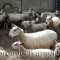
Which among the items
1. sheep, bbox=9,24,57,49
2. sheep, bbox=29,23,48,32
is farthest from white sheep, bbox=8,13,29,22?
sheep, bbox=9,24,57,49

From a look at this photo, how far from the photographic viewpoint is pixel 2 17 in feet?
40.2

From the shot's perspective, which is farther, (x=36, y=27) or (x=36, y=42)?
(x=36, y=27)

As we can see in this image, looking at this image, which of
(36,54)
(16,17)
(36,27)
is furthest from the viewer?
(16,17)

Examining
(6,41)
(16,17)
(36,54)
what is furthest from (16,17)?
(36,54)

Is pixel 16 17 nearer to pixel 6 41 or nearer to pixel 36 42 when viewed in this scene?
pixel 6 41

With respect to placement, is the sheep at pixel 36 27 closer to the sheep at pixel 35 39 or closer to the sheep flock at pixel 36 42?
the sheep flock at pixel 36 42

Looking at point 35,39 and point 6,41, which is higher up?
point 35,39

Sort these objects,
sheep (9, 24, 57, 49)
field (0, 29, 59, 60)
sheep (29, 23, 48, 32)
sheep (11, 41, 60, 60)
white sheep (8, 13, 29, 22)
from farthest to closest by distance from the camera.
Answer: white sheep (8, 13, 29, 22)
sheep (29, 23, 48, 32)
sheep (9, 24, 57, 49)
field (0, 29, 59, 60)
sheep (11, 41, 60, 60)

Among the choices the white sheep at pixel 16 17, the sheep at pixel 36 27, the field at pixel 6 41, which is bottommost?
the field at pixel 6 41

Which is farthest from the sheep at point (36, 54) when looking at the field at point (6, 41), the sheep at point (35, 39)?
the sheep at point (35, 39)

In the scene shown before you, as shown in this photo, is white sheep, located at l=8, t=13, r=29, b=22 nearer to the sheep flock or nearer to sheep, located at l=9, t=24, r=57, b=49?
the sheep flock

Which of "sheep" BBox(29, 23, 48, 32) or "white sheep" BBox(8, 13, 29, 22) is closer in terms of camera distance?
"sheep" BBox(29, 23, 48, 32)

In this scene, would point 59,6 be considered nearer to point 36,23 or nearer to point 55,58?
point 36,23

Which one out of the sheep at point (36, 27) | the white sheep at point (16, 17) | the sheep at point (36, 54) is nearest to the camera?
the sheep at point (36, 54)
